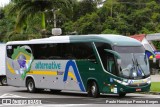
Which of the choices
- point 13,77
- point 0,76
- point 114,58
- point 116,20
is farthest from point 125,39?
point 116,20

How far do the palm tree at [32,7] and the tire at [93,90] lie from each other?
867 inches

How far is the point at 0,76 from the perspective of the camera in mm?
39156

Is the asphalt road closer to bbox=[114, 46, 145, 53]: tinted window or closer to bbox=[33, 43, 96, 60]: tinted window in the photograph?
bbox=[33, 43, 96, 60]: tinted window

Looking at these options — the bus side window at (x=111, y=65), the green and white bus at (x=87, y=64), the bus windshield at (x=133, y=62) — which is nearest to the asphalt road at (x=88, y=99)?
the green and white bus at (x=87, y=64)

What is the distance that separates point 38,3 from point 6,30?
101ft

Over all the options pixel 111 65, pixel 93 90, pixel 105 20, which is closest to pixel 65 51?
pixel 93 90

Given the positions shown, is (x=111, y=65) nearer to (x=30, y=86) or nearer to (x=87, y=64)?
(x=87, y=64)

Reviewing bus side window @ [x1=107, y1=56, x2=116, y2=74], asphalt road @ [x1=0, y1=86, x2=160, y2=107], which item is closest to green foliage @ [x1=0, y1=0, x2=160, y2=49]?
asphalt road @ [x1=0, y1=86, x2=160, y2=107]

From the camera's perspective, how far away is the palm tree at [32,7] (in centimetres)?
4409

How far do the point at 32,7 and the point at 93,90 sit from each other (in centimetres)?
2264

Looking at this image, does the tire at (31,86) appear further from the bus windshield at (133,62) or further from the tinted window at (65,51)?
the bus windshield at (133,62)

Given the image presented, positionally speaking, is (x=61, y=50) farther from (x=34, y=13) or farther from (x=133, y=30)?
(x=133, y=30)

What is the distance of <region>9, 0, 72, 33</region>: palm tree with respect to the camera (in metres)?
44.1

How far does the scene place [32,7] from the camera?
43.9 metres
